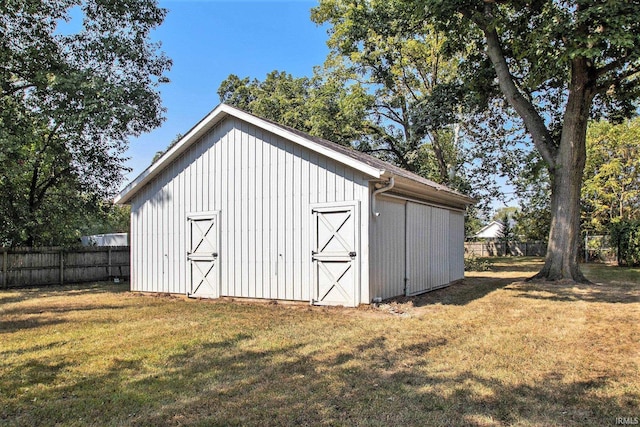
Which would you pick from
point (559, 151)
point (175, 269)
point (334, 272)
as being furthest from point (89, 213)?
point (559, 151)

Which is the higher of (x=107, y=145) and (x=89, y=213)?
(x=107, y=145)

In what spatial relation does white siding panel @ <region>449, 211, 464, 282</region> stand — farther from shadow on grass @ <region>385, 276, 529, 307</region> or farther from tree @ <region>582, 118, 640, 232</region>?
tree @ <region>582, 118, 640, 232</region>

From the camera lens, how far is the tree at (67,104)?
40.9ft

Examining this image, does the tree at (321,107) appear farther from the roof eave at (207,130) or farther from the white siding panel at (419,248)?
the white siding panel at (419,248)

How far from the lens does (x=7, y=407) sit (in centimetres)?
345

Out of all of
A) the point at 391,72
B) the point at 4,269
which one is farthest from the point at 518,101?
the point at 4,269

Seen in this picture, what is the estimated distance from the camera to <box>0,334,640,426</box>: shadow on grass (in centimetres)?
318

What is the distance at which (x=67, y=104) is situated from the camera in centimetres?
1291

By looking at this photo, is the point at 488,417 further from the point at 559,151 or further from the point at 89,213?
the point at 89,213

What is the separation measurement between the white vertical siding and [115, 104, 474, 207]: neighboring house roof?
202 millimetres

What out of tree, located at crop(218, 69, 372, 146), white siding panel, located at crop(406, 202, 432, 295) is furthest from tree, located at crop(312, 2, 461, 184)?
white siding panel, located at crop(406, 202, 432, 295)

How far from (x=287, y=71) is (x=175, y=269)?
24173 millimetres

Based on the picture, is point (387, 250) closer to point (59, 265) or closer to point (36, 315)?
point (36, 315)

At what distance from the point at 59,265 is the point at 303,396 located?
12813 millimetres
